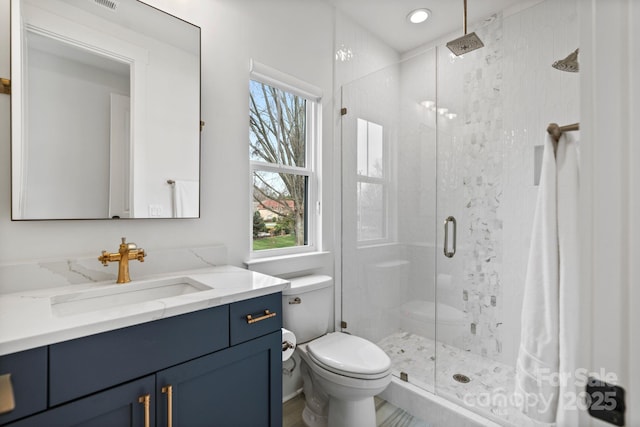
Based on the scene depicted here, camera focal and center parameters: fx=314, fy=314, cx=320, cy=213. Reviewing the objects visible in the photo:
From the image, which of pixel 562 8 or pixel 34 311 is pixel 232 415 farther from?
pixel 562 8

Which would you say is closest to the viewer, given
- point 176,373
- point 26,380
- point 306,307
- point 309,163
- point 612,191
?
point 612,191

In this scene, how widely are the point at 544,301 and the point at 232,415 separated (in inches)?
42.1

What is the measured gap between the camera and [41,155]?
3.81 ft

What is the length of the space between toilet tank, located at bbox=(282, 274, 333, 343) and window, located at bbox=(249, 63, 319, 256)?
313 millimetres

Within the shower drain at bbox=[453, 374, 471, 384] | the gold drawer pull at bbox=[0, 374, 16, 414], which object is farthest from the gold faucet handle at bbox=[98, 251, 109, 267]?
the shower drain at bbox=[453, 374, 471, 384]

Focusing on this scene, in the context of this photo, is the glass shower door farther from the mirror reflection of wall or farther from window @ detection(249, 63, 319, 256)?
the mirror reflection of wall

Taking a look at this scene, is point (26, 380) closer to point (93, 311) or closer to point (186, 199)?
point (93, 311)

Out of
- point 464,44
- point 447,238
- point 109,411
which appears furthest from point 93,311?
point 464,44

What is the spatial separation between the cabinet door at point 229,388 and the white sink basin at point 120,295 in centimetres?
28

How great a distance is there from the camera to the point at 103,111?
1293 mm

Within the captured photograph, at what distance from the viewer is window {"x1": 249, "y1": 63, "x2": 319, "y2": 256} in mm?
1928

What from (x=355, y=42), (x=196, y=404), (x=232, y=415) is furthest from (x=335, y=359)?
(x=355, y=42)

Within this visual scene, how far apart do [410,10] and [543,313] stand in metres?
2.25

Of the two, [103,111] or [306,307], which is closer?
[103,111]
